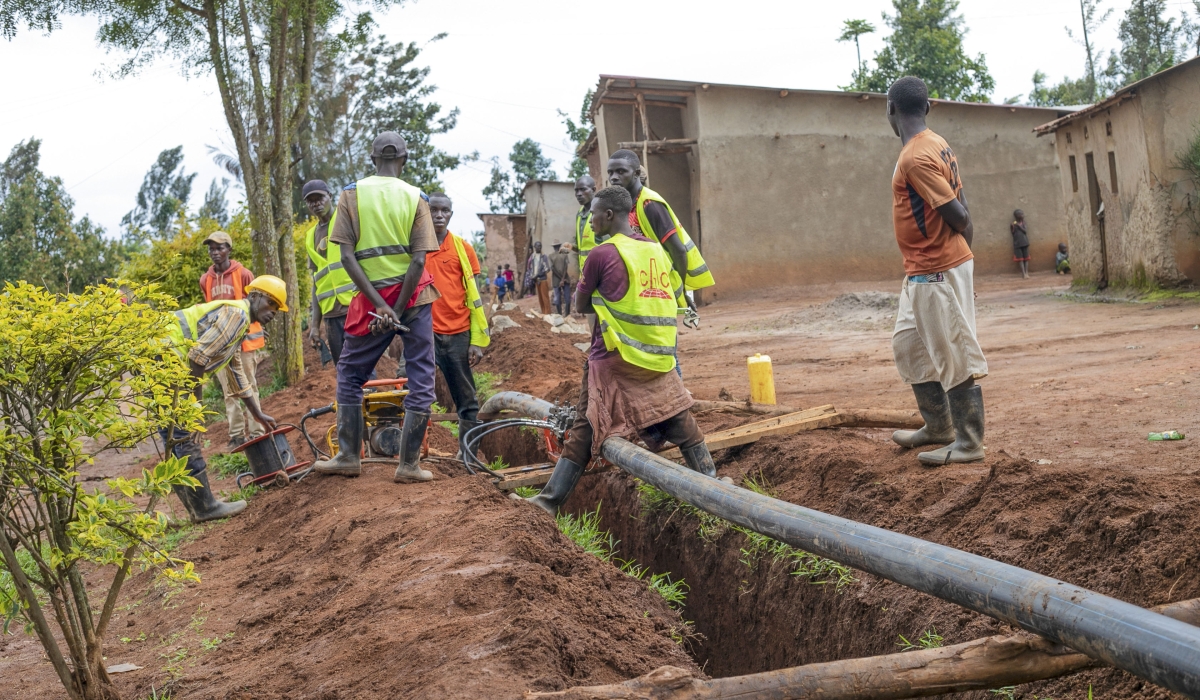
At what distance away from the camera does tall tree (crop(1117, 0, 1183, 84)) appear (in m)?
36.9

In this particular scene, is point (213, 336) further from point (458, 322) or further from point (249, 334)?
point (249, 334)

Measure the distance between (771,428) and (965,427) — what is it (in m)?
1.34

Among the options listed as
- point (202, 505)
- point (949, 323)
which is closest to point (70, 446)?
point (202, 505)

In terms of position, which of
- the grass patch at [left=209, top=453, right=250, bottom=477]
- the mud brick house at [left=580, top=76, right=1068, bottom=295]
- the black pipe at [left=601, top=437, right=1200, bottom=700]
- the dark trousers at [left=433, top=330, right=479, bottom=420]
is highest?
the mud brick house at [left=580, top=76, right=1068, bottom=295]

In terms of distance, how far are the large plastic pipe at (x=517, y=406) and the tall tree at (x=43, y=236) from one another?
23877 millimetres

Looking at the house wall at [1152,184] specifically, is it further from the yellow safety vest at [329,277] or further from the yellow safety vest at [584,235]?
the yellow safety vest at [329,277]

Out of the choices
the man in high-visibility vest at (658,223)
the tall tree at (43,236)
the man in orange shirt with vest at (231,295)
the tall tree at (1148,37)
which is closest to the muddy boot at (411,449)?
the man in high-visibility vest at (658,223)

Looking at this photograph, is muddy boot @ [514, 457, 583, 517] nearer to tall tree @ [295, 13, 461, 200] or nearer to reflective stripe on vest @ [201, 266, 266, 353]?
reflective stripe on vest @ [201, 266, 266, 353]

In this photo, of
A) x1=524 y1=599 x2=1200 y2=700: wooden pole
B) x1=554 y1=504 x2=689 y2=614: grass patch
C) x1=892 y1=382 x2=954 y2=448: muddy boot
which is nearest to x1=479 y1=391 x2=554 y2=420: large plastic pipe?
x1=554 y1=504 x2=689 y2=614: grass patch

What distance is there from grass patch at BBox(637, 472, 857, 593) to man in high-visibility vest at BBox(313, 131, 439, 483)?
56.2 inches

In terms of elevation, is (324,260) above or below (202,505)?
above

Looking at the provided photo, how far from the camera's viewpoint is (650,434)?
5035 mm

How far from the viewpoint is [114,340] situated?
3.22 m

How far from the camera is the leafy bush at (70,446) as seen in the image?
298 centimetres
